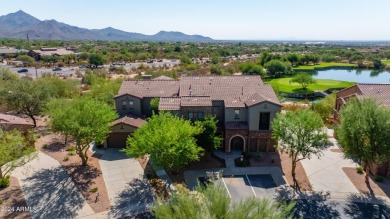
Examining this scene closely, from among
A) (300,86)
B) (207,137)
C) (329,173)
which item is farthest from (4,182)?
(300,86)

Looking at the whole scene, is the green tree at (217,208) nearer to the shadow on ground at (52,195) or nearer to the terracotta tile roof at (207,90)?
the shadow on ground at (52,195)

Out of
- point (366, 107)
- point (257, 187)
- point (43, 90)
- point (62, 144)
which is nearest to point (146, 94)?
point (62, 144)

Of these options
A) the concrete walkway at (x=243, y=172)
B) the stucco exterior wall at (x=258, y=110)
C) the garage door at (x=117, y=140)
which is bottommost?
the concrete walkway at (x=243, y=172)

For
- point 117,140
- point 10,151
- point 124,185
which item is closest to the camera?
point 10,151

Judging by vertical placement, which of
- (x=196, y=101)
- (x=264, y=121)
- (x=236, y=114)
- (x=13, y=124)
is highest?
(x=196, y=101)

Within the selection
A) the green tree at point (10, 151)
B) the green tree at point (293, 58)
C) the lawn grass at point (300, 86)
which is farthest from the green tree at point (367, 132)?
the green tree at point (293, 58)

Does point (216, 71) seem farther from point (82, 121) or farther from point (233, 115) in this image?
point (82, 121)
